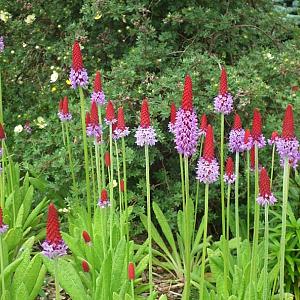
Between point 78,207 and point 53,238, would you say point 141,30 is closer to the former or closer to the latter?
point 78,207

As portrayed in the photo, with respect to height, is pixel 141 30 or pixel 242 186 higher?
pixel 141 30

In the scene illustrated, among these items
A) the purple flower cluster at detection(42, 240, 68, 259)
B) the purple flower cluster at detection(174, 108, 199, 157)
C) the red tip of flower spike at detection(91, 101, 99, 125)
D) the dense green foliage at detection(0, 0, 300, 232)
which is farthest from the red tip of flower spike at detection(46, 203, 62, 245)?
the dense green foliage at detection(0, 0, 300, 232)

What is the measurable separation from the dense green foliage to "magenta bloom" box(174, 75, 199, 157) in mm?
2139

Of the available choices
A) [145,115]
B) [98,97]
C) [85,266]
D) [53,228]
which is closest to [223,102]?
[145,115]

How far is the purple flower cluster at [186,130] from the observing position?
256cm

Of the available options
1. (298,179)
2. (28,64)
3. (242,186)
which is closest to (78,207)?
(242,186)

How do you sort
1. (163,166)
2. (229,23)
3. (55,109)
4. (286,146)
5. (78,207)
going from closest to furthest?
(286,146), (78,207), (163,166), (229,23), (55,109)

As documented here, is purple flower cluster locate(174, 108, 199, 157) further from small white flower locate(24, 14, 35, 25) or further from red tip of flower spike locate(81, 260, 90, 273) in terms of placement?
small white flower locate(24, 14, 35, 25)

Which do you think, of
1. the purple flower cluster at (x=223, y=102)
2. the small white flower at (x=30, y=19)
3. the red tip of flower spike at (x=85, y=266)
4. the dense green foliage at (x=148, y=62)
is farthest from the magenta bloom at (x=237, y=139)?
the small white flower at (x=30, y=19)

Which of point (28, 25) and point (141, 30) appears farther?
point (28, 25)

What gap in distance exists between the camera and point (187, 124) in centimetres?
257

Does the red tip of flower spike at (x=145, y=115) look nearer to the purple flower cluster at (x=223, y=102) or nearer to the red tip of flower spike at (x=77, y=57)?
the purple flower cluster at (x=223, y=102)

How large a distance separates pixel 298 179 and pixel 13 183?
7.46ft

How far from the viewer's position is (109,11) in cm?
555
